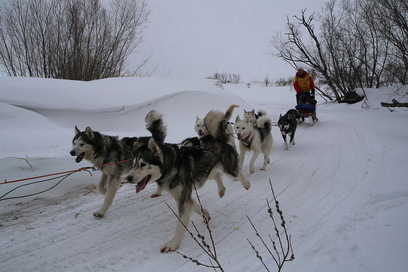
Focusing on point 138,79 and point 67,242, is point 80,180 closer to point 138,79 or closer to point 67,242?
point 67,242

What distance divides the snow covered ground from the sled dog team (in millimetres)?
303

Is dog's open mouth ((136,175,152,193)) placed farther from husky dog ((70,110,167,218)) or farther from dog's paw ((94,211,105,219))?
dog's paw ((94,211,105,219))

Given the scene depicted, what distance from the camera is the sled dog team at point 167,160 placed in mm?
2436

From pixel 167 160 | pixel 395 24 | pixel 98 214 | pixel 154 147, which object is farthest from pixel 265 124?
pixel 395 24

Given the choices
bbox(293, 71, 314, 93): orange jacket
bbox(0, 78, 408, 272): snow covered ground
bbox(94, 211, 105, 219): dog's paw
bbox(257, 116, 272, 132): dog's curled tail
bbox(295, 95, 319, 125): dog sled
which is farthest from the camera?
bbox(293, 71, 314, 93): orange jacket

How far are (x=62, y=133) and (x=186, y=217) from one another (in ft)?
14.0

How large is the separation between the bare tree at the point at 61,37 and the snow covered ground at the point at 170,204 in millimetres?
2896

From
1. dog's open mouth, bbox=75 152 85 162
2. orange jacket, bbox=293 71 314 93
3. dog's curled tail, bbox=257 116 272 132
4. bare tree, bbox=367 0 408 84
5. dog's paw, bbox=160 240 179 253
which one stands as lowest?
dog's paw, bbox=160 240 179 253

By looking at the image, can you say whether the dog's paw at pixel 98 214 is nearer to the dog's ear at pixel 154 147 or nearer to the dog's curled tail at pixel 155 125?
the dog's curled tail at pixel 155 125

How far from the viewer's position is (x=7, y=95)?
5.62m

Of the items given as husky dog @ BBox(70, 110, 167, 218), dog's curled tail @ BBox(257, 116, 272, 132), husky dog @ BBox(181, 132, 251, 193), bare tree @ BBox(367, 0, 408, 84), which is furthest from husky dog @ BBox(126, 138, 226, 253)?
bare tree @ BBox(367, 0, 408, 84)

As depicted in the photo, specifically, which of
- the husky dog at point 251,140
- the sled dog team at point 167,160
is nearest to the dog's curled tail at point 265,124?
the husky dog at point 251,140

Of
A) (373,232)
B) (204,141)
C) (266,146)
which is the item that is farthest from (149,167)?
(266,146)

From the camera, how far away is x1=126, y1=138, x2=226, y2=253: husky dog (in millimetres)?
2396
